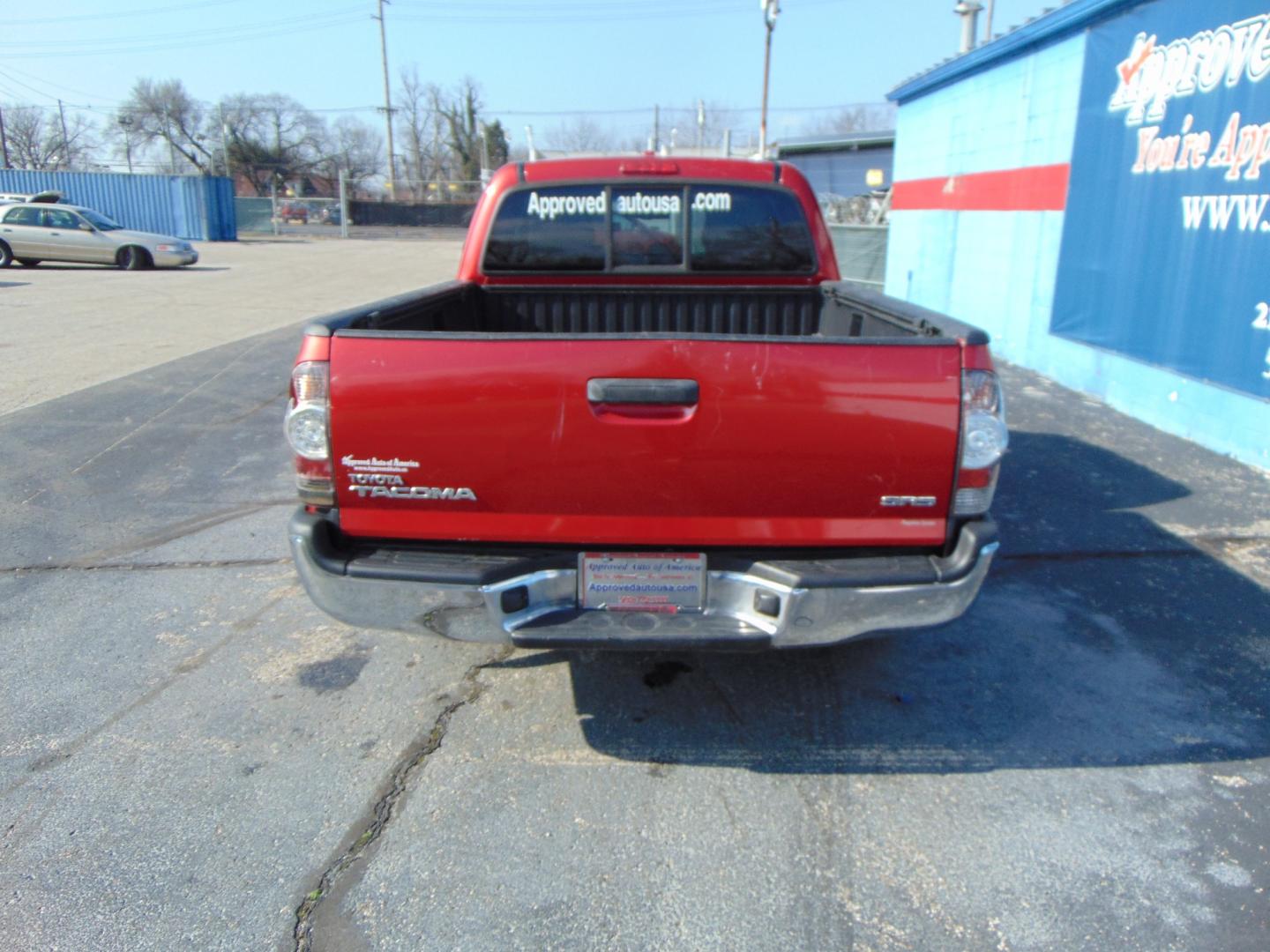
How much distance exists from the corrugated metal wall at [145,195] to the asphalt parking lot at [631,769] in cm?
3434

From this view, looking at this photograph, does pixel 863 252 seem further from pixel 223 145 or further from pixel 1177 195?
pixel 223 145

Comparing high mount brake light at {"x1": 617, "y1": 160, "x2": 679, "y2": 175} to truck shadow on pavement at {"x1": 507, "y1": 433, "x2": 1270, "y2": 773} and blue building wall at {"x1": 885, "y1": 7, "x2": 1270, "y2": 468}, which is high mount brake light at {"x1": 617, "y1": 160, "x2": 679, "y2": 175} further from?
blue building wall at {"x1": 885, "y1": 7, "x2": 1270, "y2": 468}

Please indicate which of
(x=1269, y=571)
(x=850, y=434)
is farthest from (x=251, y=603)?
(x=1269, y=571)

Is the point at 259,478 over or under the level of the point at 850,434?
under

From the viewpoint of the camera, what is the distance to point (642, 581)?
9.86 feet

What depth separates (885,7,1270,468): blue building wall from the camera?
753cm

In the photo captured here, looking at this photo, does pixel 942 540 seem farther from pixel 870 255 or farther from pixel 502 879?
pixel 870 255

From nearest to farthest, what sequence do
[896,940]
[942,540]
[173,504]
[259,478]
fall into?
[896,940]
[942,540]
[173,504]
[259,478]

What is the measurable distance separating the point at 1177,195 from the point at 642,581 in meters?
7.00

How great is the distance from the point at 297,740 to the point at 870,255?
1665cm

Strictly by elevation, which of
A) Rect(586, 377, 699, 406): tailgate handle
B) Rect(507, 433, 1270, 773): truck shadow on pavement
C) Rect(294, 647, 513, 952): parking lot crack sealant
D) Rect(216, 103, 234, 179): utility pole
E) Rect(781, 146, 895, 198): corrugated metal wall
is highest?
Rect(216, 103, 234, 179): utility pole

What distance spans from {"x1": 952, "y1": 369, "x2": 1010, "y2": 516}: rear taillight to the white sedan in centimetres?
2470

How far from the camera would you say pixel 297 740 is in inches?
136

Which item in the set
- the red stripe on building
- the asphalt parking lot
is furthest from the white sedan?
the asphalt parking lot
